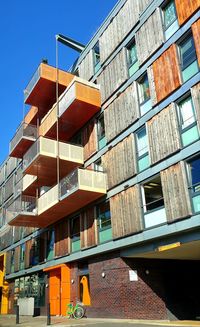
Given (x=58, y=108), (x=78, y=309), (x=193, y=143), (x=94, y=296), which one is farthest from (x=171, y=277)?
(x=58, y=108)

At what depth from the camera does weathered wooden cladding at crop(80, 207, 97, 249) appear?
65.7 feet

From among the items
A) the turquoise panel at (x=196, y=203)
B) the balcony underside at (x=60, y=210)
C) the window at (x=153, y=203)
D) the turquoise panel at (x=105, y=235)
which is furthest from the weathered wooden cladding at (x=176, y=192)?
the balcony underside at (x=60, y=210)

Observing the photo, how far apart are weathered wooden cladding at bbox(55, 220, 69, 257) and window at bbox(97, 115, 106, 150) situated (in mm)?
6013

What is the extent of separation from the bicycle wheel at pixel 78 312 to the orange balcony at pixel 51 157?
8397 millimetres

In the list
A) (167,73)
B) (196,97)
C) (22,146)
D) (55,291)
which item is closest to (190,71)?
(167,73)

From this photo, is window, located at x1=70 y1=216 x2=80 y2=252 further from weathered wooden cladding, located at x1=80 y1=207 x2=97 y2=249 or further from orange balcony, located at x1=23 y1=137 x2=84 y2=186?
orange balcony, located at x1=23 y1=137 x2=84 y2=186

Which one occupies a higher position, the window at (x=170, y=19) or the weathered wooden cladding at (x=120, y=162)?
the window at (x=170, y=19)

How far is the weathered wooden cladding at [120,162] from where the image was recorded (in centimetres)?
1775

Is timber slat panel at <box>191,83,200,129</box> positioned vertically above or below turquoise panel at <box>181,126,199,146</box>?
above

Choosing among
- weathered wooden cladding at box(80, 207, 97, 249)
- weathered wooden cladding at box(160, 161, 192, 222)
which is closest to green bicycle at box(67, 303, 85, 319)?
weathered wooden cladding at box(80, 207, 97, 249)

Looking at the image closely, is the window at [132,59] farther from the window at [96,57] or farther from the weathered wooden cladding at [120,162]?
the weathered wooden cladding at [120,162]

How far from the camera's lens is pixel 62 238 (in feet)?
78.2

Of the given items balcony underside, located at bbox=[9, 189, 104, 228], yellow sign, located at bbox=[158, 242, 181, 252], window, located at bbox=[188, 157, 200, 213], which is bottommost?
yellow sign, located at bbox=[158, 242, 181, 252]

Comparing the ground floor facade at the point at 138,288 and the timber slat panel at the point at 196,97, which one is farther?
the ground floor facade at the point at 138,288
